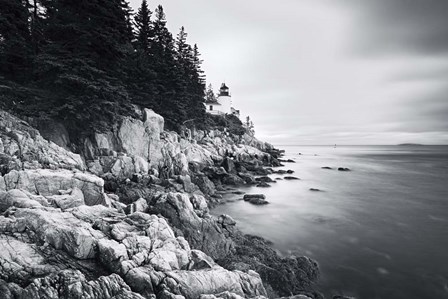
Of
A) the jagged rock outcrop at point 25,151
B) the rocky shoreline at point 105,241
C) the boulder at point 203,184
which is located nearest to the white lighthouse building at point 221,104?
the boulder at point 203,184

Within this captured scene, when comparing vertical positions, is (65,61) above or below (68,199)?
above

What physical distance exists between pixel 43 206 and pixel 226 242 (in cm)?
818

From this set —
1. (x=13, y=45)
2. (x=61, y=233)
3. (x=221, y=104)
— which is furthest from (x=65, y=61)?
(x=221, y=104)

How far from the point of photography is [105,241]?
7.28 m

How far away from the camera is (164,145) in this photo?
2530 cm

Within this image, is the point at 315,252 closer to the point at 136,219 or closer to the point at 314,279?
the point at 314,279

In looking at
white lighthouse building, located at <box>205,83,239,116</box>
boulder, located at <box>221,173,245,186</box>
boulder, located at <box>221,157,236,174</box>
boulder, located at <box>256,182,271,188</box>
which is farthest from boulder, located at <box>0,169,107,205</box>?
white lighthouse building, located at <box>205,83,239,116</box>

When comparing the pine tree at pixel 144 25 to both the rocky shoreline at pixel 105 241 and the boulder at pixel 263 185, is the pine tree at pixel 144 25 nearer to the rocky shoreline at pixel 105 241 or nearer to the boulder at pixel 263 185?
the rocky shoreline at pixel 105 241

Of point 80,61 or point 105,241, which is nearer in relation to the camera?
point 105,241

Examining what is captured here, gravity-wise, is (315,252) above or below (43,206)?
below

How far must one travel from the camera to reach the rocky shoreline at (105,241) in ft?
20.3

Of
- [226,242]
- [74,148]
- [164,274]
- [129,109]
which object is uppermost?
[129,109]

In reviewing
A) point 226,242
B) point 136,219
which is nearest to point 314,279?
point 226,242

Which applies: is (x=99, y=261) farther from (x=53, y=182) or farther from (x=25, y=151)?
(x=25, y=151)
